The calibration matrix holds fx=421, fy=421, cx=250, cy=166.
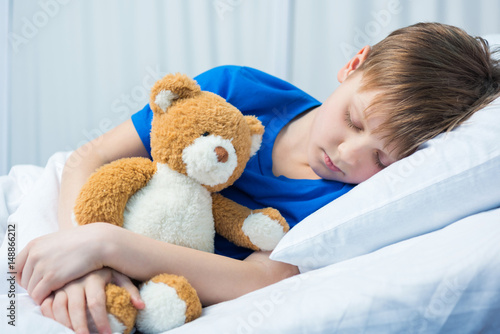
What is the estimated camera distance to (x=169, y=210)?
0.68 metres

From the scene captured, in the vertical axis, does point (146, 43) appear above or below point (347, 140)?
above

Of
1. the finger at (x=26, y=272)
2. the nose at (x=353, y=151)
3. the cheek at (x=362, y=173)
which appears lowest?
the finger at (x=26, y=272)

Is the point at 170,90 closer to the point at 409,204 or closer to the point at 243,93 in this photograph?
the point at 243,93

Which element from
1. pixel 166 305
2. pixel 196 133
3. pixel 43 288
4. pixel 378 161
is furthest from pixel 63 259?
pixel 378 161

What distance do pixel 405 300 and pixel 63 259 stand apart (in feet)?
1.58

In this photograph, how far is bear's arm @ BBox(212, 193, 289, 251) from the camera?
0.75m

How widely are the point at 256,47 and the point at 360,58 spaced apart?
2.93 ft

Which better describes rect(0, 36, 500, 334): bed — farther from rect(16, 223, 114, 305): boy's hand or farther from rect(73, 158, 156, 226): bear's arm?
rect(73, 158, 156, 226): bear's arm

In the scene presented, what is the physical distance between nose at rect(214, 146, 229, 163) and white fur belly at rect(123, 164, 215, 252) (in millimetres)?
73

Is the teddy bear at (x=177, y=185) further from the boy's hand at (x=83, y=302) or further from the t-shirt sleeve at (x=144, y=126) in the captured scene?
the t-shirt sleeve at (x=144, y=126)

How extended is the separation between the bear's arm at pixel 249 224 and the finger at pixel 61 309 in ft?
0.95

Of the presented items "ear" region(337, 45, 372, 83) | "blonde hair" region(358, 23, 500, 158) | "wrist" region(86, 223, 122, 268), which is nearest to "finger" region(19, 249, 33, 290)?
"wrist" region(86, 223, 122, 268)

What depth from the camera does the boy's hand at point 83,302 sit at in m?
0.58

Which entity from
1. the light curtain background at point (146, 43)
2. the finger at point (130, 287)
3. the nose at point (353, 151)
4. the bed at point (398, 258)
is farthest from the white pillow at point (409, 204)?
the light curtain background at point (146, 43)
